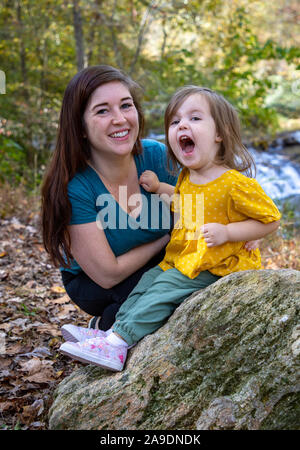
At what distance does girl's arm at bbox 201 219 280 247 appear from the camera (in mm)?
2072

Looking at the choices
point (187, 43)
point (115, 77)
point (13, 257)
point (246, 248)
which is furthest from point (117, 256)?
point (187, 43)

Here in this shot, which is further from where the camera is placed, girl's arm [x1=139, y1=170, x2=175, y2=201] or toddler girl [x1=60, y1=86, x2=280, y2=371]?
girl's arm [x1=139, y1=170, x2=175, y2=201]

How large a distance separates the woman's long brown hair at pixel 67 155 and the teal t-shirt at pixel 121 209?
67 mm

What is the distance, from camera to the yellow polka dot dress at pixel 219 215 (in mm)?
2094

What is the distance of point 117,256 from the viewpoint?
2783 millimetres

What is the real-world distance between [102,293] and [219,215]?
1040 mm

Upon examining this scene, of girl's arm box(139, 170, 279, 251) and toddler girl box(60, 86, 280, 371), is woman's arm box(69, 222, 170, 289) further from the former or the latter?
girl's arm box(139, 170, 279, 251)

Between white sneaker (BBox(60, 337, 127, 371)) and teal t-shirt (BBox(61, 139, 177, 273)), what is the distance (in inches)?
30.0

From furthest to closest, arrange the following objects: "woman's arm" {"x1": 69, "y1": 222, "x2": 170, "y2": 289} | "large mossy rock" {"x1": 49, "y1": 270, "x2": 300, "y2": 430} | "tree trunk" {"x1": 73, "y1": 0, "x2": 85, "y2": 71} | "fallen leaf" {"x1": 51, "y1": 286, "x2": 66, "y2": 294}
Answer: "tree trunk" {"x1": 73, "y1": 0, "x2": 85, "y2": 71} → "fallen leaf" {"x1": 51, "y1": 286, "x2": 66, "y2": 294} → "woman's arm" {"x1": 69, "y1": 222, "x2": 170, "y2": 289} → "large mossy rock" {"x1": 49, "y1": 270, "x2": 300, "y2": 430}

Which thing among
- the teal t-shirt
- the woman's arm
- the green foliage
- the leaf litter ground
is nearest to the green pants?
the woman's arm

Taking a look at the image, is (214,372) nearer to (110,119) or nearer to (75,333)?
(75,333)

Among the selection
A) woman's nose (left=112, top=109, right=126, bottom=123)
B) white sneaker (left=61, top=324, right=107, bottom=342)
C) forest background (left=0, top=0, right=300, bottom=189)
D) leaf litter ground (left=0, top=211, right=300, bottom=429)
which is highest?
forest background (left=0, top=0, right=300, bottom=189)

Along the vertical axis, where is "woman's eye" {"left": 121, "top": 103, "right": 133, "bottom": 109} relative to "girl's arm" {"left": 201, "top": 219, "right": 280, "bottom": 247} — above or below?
above

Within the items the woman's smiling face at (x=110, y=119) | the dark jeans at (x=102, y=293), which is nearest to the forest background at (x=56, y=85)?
the dark jeans at (x=102, y=293)
